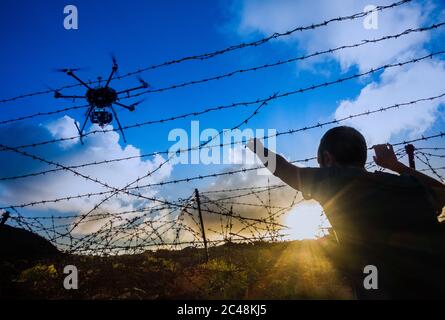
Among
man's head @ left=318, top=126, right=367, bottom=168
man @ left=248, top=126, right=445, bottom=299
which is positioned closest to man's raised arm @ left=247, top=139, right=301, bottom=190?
man @ left=248, top=126, right=445, bottom=299

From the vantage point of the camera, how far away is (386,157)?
107 inches

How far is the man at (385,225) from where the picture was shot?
1894 mm

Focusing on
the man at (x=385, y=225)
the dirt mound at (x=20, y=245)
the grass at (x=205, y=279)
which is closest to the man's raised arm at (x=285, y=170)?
the man at (x=385, y=225)

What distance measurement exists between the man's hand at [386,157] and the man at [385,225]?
462 millimetres

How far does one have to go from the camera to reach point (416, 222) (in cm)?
192

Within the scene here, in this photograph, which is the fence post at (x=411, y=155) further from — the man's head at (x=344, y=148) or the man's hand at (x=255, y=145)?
the man's hand at (x=255, y=145)

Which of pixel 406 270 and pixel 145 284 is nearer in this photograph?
pixel 406 270

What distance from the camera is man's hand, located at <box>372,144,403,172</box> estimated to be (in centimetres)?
267

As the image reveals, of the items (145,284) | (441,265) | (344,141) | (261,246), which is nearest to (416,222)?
(441,265)

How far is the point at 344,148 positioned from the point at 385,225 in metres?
0.54

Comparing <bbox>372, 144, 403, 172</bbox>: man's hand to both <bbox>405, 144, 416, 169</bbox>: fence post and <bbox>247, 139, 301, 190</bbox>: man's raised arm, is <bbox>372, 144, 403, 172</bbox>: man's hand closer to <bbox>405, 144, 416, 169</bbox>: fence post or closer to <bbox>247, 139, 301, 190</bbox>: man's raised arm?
<bbox>247, 139, 301, 190</bbox>: man's raised arm

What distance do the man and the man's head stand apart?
87 millimetres

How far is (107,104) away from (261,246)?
23.6 feet
